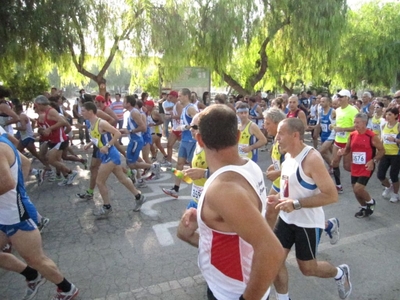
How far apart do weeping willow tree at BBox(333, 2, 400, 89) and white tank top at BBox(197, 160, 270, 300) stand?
23.4m

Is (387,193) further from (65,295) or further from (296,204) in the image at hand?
(65,295)

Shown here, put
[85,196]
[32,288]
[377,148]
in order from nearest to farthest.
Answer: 1. [32,288]
2. [377,148]
3. [85,196]

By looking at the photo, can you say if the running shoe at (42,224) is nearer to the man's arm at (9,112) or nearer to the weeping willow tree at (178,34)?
the man's arm at (9,112)

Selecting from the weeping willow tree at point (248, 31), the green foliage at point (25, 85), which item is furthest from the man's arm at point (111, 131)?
the green foliage at point (25, 85)

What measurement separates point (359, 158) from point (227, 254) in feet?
14.1

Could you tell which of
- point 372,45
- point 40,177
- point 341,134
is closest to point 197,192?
point 341,134

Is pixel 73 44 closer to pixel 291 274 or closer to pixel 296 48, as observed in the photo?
pixel 296 48

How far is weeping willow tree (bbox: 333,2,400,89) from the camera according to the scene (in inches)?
914

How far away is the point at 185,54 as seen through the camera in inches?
588

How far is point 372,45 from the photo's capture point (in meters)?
23.1

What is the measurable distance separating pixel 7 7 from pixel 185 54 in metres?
6.61

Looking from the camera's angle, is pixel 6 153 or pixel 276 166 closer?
pixel 6 153

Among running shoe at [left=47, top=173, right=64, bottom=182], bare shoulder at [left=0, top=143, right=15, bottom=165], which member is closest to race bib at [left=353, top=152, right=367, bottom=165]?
bare shoulder at [left=0, top=143, right=15, bottom=165]

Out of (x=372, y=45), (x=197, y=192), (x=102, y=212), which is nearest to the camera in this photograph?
(x=197, y=192)
